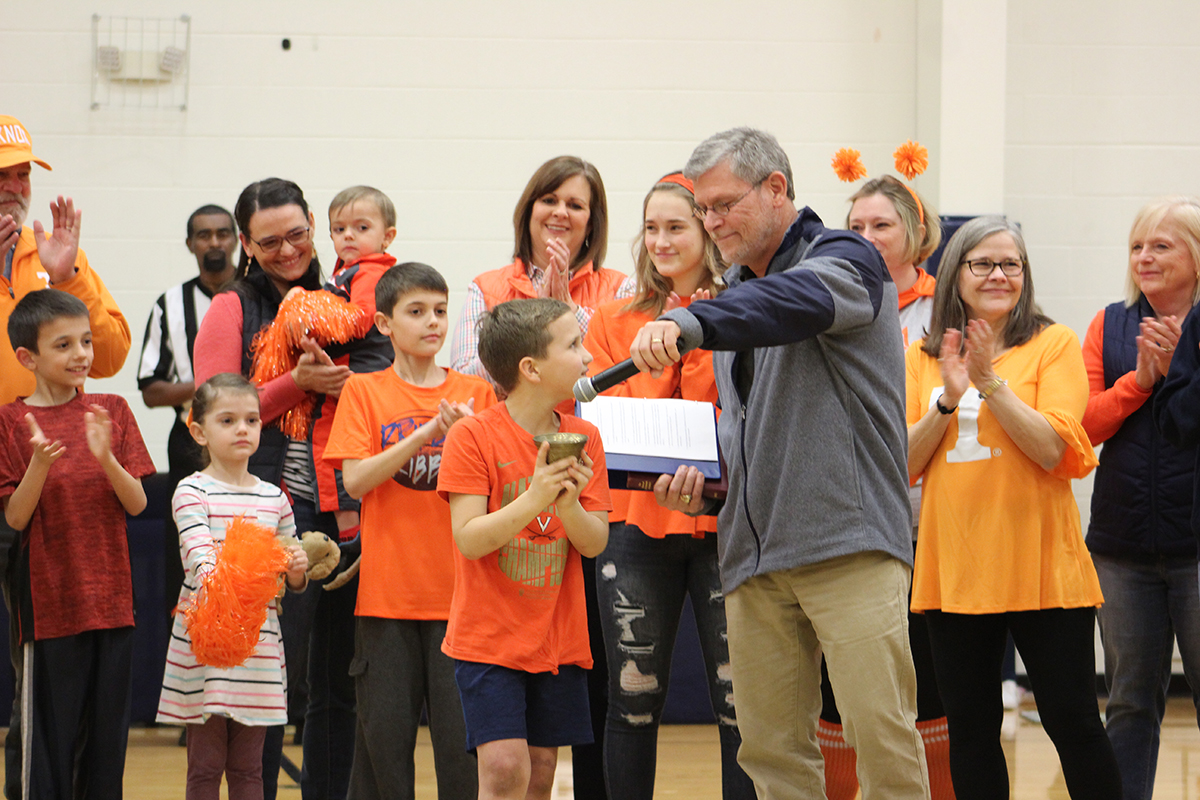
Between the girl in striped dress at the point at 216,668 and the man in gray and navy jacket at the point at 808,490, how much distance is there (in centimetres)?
109

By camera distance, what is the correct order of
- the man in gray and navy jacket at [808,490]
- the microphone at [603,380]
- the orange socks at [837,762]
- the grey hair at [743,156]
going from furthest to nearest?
the orange socks at [837,762] → the grey hair at [743,156] → the man in gray and navy jacket at [808,490] → the microphone at [603,380]

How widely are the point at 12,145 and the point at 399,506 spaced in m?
1.37

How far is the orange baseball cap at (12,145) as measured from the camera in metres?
2.81

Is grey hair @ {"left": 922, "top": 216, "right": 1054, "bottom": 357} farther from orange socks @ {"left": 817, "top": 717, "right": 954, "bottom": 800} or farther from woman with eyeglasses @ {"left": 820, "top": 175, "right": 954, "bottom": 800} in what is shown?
orange socks @ {"left": 817, "top": 717, "right": 954, "bottom": 800}

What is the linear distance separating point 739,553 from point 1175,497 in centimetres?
128

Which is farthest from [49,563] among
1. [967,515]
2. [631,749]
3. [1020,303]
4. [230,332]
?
[1020,303]

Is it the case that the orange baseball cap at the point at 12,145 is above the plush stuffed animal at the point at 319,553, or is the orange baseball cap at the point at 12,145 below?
above

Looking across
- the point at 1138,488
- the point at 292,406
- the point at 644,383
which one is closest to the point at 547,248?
the point at 644,383

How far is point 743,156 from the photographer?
200cm

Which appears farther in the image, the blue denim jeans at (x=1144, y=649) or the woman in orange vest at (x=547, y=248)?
the woman in orange vest at (x=547, y=248)

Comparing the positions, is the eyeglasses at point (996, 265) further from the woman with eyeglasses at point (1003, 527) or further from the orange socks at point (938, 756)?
the orange socks at point (938, 756)

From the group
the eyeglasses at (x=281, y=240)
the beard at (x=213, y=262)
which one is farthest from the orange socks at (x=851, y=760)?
the beard at (x=213, y=262)

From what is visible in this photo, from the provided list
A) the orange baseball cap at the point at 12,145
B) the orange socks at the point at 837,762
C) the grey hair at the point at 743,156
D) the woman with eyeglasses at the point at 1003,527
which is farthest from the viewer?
the orange baseball cap at the point at 12,145

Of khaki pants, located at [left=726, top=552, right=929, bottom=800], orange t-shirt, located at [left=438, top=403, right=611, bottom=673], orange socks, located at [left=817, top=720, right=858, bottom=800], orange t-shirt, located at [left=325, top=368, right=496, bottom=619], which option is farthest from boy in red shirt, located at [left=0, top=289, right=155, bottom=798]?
orange socks, located at [left=817, top=720, right=858, bottom=800]
